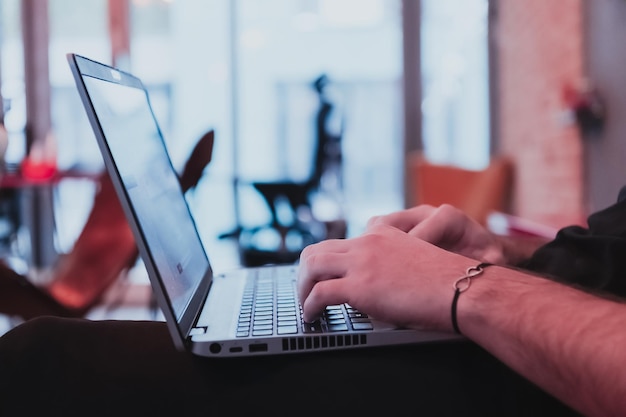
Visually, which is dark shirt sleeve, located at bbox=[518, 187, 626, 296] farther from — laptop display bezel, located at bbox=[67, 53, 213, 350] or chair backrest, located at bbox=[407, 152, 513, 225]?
chair backrest, located at bbox=[407, 152, 513, 225]

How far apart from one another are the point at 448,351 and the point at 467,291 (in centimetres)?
6

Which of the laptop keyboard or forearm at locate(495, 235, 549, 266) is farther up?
forearm at locate(495, 235, 549, 266)

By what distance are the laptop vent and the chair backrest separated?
2.78m

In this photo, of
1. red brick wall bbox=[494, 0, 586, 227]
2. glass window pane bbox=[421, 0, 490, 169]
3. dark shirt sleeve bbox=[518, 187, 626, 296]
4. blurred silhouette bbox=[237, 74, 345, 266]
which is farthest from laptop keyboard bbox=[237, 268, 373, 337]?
glass window pane bbox=[421, 0, 490, 169]

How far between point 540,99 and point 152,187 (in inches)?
139

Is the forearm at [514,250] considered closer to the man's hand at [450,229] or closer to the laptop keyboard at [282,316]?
the man's hand at [450,229]

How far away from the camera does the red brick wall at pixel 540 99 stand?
337cm

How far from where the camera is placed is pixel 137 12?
5961 mm

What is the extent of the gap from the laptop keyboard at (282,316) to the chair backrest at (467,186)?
2510 mm

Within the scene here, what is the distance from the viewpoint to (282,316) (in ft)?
2.60

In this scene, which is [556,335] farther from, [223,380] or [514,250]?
[514,250]

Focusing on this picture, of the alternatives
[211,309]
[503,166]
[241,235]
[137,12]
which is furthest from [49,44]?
[211,309]

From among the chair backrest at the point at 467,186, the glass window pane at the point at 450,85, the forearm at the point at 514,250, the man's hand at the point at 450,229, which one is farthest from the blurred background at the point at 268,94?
the man's hand at the point at 450,229

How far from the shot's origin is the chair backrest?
3.43 meters
